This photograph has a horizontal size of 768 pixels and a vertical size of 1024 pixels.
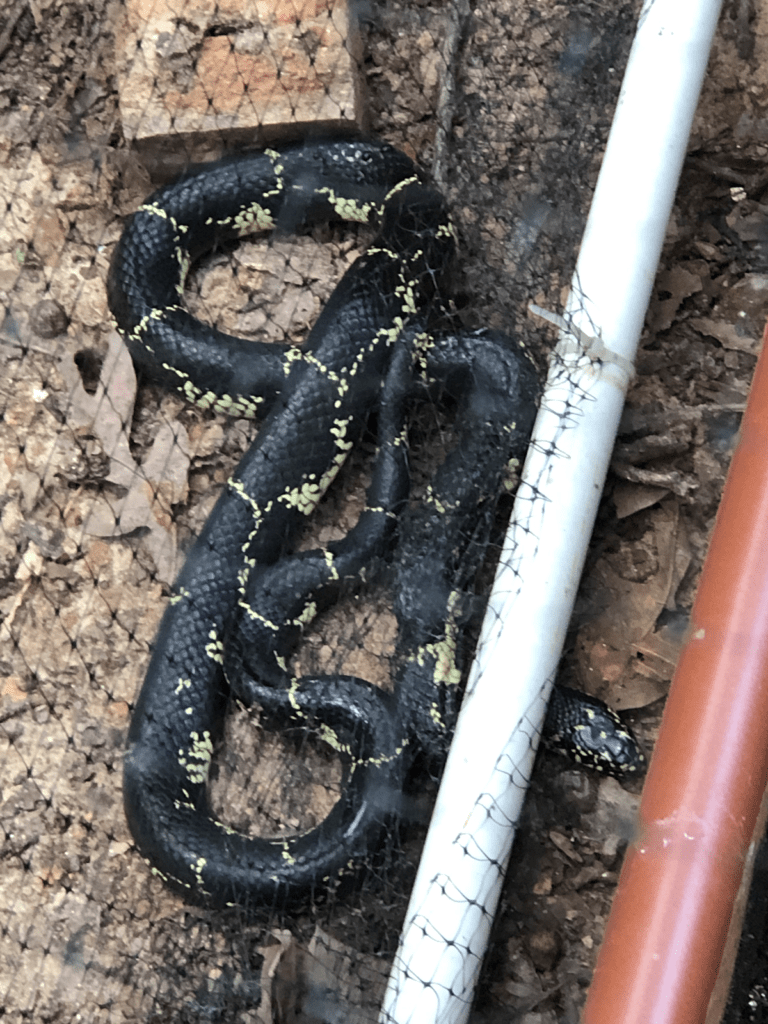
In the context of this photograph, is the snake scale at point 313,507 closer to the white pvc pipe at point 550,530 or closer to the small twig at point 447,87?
the small twig at point 447,87

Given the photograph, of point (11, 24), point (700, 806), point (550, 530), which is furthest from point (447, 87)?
point (700, 806)

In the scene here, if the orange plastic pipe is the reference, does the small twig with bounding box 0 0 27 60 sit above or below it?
above

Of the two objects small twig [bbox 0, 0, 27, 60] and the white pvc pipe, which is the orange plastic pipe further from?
small twig [bbox 0, 0, 27, 60]

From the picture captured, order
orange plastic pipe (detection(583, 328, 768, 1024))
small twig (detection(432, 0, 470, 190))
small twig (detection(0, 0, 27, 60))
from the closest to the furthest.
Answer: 1. orange plastic pipe (detection(583, 328, 768, 1024))
2. small twig (detection(432, 0, 470, 190))
3. small twig (detection(0, 0, 27, 60))

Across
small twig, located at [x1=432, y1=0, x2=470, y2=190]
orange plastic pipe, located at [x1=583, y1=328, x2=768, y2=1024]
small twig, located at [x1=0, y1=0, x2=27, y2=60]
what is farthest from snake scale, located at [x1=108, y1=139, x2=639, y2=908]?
orange plastic pipe, located at [x1=583, y1=328, x2=768, y2=1024]

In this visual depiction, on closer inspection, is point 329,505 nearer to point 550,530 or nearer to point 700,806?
point 550,530

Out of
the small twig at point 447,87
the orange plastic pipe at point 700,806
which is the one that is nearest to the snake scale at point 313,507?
the small twig at point 447,87

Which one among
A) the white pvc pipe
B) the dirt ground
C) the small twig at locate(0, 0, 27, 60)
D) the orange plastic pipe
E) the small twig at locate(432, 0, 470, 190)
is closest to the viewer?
the orange plastic pipe
